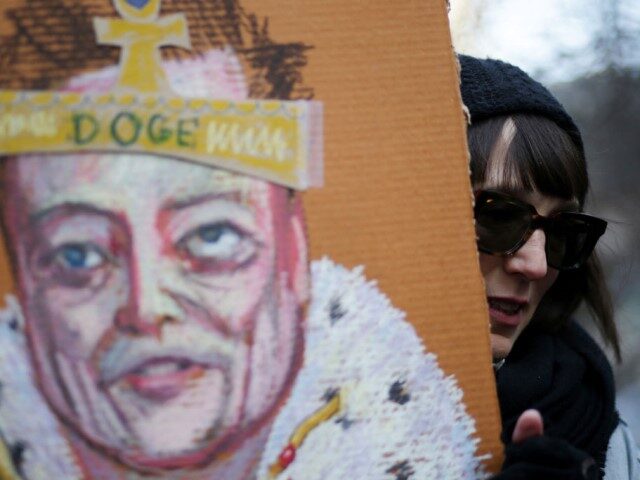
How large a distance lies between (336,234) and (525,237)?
315 mm

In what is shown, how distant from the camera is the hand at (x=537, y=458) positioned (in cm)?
63

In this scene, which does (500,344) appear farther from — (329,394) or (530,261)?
(329,394)

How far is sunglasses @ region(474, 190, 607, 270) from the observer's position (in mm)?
855

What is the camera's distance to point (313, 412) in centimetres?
64

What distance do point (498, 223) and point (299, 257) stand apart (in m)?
0.31

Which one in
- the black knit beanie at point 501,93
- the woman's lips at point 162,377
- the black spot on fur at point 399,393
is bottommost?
the black spot on fur at point 399,393

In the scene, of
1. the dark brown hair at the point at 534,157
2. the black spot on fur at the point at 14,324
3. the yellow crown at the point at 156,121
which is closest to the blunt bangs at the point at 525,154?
the dark brown hair at the point at 534,157

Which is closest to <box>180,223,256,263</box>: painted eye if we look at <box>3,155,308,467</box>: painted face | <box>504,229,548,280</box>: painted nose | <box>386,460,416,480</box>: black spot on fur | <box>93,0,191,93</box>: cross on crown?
<box>3,155,308,467</box>: painted face

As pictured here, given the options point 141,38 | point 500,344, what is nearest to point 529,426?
point 500,344

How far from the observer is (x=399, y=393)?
0.66m

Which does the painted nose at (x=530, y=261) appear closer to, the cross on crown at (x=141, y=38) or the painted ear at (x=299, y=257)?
the painted ear at (x=299, y=257)

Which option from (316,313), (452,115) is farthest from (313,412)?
Answer: (452,115)

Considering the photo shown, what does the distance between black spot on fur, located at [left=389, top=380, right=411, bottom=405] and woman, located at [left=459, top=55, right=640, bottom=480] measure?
23cm

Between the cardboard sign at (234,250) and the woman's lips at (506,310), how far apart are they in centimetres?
24
